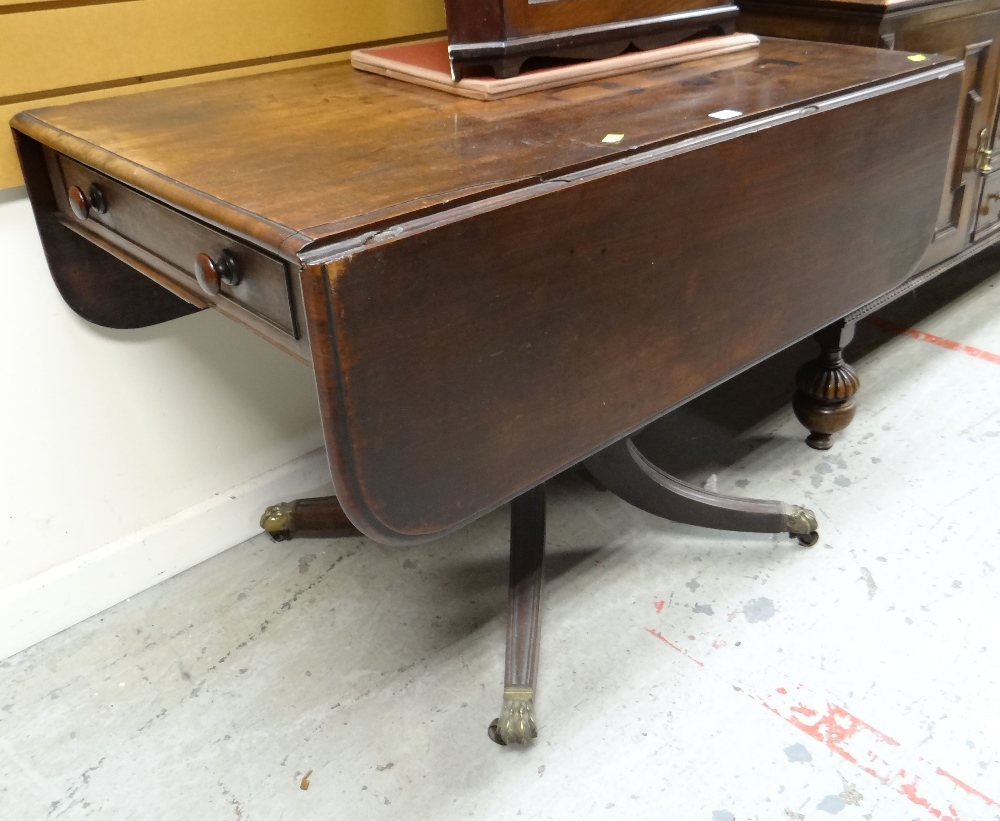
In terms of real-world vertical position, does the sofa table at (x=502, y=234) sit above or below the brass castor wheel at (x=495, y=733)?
above

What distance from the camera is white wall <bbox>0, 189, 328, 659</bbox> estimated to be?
4.34ft

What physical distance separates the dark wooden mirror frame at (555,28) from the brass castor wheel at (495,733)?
845 mm

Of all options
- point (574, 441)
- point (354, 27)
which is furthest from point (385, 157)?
point (354, 27)

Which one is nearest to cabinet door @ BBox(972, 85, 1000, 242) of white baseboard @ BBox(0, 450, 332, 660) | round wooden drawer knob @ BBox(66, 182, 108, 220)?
white baseboard @ BBox(0, 450, 332, 660)

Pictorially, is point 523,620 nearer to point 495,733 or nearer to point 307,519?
point 495,733

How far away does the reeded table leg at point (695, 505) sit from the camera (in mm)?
1399

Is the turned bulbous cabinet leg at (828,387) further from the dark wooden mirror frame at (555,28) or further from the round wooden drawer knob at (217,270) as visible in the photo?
the round wooden drawer knob at (217,270)

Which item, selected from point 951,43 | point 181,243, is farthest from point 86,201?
point 951,43

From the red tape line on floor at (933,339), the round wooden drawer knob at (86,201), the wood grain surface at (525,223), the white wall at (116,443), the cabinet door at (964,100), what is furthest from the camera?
the red tape line on floor at (933,339)

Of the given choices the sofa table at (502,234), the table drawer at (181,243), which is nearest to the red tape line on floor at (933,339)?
the sofa table at (502,234)

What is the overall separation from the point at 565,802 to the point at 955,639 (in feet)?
2.11

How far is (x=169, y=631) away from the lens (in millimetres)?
1430

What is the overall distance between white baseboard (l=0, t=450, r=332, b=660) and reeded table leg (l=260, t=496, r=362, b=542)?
0.06 meters

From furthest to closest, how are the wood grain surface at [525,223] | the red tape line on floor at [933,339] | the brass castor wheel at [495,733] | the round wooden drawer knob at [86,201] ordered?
the red tape line on floor at [933,339], the brass castor wheel at [495,733], the round wooden drawer knob at [86,201], the wood grain surface at [525,223]
